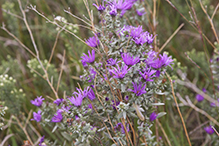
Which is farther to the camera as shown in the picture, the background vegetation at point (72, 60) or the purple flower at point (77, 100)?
the background vegetation at point (72, 60)

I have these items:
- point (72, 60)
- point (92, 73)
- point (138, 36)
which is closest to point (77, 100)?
point (92, 73)

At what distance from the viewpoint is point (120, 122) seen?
1.20 m

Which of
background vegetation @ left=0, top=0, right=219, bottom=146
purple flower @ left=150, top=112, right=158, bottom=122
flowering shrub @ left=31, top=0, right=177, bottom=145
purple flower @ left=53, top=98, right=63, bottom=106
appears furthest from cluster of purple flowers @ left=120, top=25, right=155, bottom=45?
background vegetation @ left=0, top=0, right=219, bottom=146

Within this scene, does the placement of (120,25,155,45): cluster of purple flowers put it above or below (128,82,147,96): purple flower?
above

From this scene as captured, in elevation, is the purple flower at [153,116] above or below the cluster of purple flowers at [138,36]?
below

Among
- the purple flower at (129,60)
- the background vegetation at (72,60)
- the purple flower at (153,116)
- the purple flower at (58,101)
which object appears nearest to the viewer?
the purple flower at (129,60)

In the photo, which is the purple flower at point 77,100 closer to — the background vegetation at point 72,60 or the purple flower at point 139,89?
the purple flower at point 139,89

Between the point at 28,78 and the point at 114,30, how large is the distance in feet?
5.66

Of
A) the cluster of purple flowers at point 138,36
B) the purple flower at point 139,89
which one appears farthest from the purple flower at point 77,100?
the cluster of purple flowers at point 138,36

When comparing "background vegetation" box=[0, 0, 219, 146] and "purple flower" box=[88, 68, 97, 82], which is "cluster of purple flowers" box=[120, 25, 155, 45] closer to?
"purple flower" box=[88, 68, 97, 82]

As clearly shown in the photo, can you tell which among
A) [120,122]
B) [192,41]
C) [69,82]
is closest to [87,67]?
[120,122]

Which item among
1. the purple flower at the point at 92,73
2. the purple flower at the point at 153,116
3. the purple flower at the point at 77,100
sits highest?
the purple flower at the point at 92,73

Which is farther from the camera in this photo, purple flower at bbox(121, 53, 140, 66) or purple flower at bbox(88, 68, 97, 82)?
purple flower at bbox(88, 68, 97, 82)

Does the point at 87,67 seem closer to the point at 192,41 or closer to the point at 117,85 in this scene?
the point at 117,85
